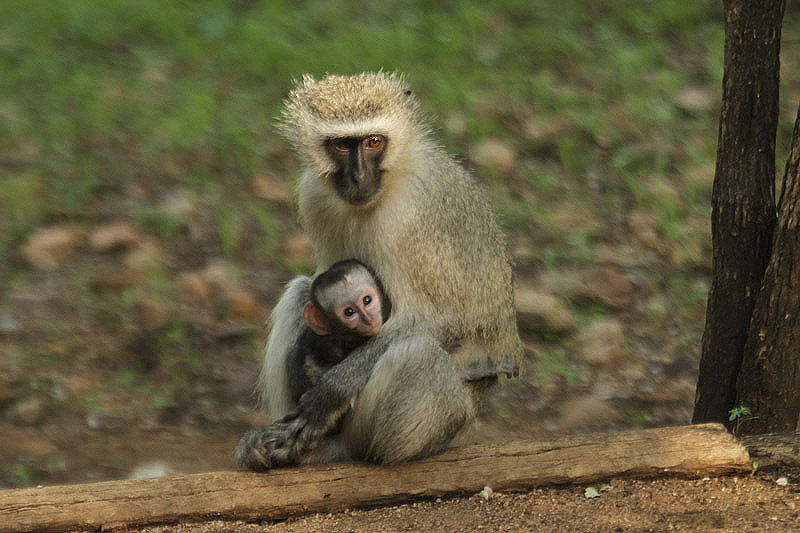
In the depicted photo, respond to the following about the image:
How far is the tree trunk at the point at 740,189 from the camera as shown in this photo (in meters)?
3.99

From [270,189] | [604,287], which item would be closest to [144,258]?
[270,189]

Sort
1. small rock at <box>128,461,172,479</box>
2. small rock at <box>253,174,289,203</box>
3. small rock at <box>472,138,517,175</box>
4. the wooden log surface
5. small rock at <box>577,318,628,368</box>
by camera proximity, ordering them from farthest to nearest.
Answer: small rock at <box>472,138,517,175</box> → small rock at <box>253,174,289,203</box> → small rock at <box>577,318,628,368</box> → small rock at <box>128,461,172,479</box> → the wooden log surface

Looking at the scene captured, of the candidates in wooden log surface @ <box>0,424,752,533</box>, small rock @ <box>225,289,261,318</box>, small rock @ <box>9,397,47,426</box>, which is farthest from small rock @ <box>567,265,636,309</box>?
small rock @ <box>9,397,47,426</box>

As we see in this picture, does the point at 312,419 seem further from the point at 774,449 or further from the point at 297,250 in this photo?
the point at 297,250

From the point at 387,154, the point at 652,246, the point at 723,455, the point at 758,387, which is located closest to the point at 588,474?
the point at 723,455

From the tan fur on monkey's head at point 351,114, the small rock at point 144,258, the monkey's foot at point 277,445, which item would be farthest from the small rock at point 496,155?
the monkey's foot at point 277,445

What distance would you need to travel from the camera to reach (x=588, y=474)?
398cm

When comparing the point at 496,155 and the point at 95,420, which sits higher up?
the point at 496,155

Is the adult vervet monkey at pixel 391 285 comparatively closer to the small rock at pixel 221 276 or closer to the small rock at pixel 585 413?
the small rock at pixel 585 413

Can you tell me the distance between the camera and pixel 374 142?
14.1 feet

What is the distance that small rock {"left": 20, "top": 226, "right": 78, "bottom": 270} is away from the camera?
6395 mm

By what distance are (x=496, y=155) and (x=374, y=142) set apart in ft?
9.77

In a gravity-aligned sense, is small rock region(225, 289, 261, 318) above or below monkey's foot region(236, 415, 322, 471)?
above

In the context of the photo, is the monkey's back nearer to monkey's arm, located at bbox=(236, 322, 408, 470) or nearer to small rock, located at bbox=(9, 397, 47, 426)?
monkey's arm, located at bbox=(236, 322, 408, 470)
